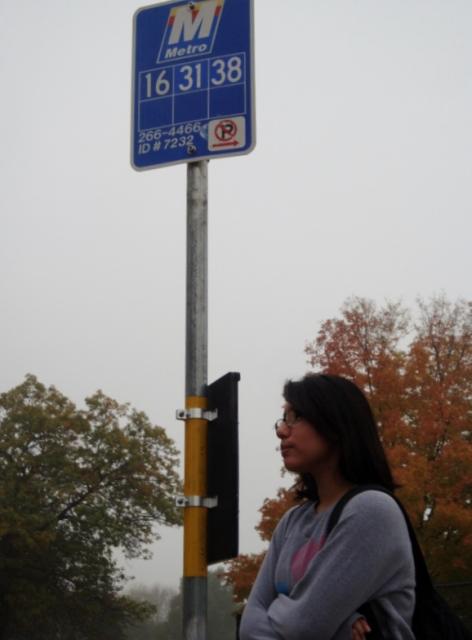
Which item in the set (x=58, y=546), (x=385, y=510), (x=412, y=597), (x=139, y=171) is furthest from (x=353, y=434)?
(x=58, y=546)

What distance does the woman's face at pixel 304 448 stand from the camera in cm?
273

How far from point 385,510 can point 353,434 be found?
30 centimetres

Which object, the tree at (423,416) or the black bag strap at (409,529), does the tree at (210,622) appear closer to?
the tree at (423,416)

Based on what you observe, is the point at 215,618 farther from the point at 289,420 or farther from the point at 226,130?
the point at 289,420

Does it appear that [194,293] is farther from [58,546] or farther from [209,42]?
[58,546]

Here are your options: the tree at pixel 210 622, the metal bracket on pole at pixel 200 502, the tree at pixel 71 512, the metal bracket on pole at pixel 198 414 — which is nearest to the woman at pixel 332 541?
the metal bracket on pole at pixel 200 502

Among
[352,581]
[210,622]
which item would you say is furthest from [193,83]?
[210,622]

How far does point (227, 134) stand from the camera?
5082mm

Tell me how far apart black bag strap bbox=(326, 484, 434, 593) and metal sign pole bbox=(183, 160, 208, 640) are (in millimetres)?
1724

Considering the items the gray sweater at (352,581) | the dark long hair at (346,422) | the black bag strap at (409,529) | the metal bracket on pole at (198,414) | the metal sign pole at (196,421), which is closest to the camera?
the gray sweater at (352,581)

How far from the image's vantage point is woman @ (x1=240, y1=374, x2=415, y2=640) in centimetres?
238

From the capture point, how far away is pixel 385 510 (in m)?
2.46

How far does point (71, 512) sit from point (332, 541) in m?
32.9

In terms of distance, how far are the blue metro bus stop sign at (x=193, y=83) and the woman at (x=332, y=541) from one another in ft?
8.54
